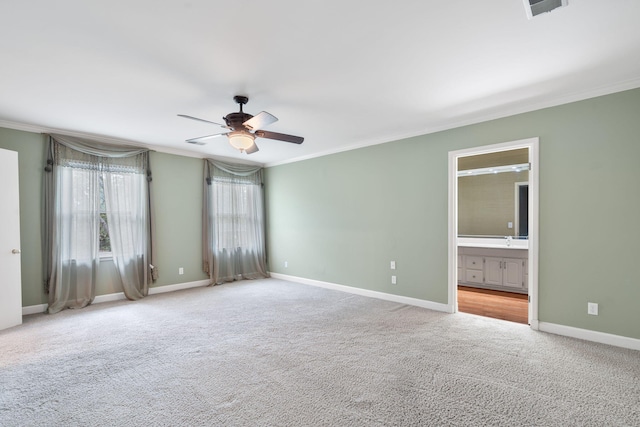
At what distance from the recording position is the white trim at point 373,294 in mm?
4164

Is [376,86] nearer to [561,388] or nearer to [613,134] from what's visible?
[613,134]

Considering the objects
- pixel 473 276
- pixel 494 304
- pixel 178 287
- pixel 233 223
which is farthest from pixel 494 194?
pixel 178 287

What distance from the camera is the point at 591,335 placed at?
3057 millimetres

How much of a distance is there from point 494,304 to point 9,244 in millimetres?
6459

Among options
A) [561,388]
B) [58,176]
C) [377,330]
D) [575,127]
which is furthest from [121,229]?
[575,127]

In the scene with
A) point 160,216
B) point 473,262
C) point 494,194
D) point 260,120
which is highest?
point 260,120

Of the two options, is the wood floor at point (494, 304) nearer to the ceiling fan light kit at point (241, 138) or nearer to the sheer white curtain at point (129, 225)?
the ceiling fan light kit at point (241, 138)

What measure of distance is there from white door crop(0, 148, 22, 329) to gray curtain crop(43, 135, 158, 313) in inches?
18.1

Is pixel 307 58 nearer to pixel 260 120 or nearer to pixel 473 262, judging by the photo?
pixel 260 120

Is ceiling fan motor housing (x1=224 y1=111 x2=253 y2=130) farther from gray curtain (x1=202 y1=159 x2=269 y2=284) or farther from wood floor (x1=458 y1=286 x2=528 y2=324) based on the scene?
wood floor (x1=458 y1=286 x2=528 y2=324)

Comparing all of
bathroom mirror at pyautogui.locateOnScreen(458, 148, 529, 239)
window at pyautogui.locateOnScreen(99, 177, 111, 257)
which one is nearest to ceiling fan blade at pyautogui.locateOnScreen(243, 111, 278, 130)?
window at pyautogui.locateOnScreen(99, 177, 111, 257)

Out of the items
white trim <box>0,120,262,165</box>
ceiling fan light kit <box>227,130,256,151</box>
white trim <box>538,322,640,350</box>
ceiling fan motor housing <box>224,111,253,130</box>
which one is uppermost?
white trim <box>0,120,262,165</box>

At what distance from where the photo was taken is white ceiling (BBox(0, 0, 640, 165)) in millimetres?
1835

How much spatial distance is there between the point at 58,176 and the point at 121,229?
42.7 inches
